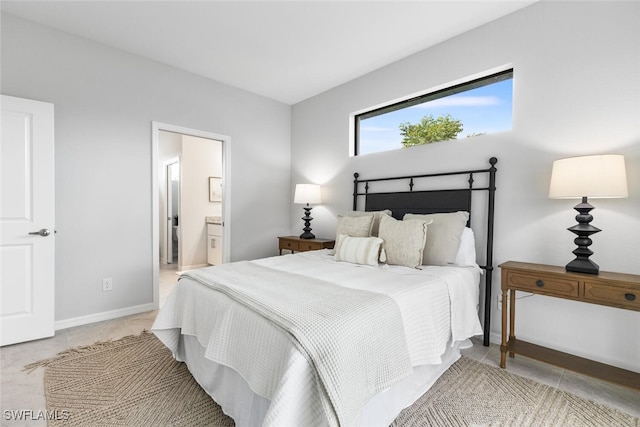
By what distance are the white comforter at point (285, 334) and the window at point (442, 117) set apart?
1376 millimetres

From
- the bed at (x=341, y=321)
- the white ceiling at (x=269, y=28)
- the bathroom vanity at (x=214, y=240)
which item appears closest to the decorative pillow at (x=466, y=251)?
the bed at (x=341, y=321)

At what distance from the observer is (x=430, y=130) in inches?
117

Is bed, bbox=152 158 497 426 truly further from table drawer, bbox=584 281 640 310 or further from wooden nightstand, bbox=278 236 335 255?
wooden nightstand, bbox=278 236 335 255

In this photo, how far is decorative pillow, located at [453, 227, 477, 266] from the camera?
2312 millimetres

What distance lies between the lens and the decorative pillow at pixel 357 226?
2.72 m

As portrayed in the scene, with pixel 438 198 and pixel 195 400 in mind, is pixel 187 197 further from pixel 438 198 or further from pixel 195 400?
pixel 438 198

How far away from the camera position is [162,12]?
2385 millimetres

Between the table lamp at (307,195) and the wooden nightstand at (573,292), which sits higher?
the table lamp at (307,195)

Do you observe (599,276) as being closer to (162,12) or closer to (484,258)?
(484,258)

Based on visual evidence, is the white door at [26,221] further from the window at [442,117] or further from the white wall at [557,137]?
the white wall at [557,137]

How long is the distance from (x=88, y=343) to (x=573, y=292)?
354cm

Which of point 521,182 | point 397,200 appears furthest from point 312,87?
point 521,182

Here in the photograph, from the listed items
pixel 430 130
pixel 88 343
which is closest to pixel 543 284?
pixel 430 130

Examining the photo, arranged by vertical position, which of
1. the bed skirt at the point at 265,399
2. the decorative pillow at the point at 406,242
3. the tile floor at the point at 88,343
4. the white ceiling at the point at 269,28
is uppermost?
the white ceiling at the point at 269,28
